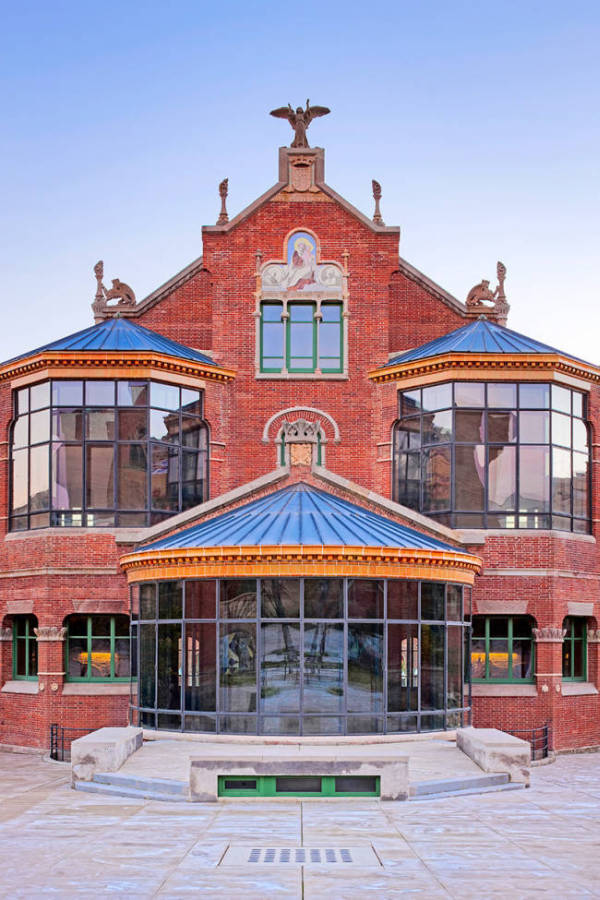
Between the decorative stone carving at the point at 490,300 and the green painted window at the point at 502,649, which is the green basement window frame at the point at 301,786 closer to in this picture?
the green painted window at the point at 502,649

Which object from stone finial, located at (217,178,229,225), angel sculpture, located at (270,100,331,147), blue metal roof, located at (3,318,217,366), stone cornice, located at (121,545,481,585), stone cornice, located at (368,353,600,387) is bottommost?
stone cornice, located at (121,545,481,585)

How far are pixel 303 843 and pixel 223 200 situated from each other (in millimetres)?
22395

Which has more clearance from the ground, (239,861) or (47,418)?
(47,418)

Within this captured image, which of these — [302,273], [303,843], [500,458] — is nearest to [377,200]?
[302,273]

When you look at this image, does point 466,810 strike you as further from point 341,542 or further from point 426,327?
point 426,327

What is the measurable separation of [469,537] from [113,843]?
51.3 feet

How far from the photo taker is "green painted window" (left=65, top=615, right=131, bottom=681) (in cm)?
2969

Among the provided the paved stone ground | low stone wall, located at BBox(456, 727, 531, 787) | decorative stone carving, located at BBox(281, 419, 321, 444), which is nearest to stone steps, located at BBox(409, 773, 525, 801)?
low stone wall, located at BBox(456, 727, 531, 787)

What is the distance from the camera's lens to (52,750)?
2788 cm

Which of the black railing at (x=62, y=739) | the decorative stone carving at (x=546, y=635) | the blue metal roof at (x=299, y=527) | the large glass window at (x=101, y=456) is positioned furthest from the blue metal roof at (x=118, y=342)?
the decorative stone carving at (x=546, y=635)

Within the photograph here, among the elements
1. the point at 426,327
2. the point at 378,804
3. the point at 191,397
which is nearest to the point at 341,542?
the point at 378,804

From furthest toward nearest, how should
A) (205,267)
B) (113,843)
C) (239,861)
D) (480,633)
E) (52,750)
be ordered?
(205,267) → (480,633) → (52,750) → (113,843) → (239,861)

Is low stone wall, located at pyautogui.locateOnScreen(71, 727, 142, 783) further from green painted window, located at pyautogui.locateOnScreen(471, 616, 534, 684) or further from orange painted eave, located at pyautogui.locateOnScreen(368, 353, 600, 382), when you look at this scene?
orange painted eave, located at pyautogui.locateOnScreen(368, 353, 600, 382)

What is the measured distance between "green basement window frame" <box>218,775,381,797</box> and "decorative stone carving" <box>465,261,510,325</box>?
56.9 ft
